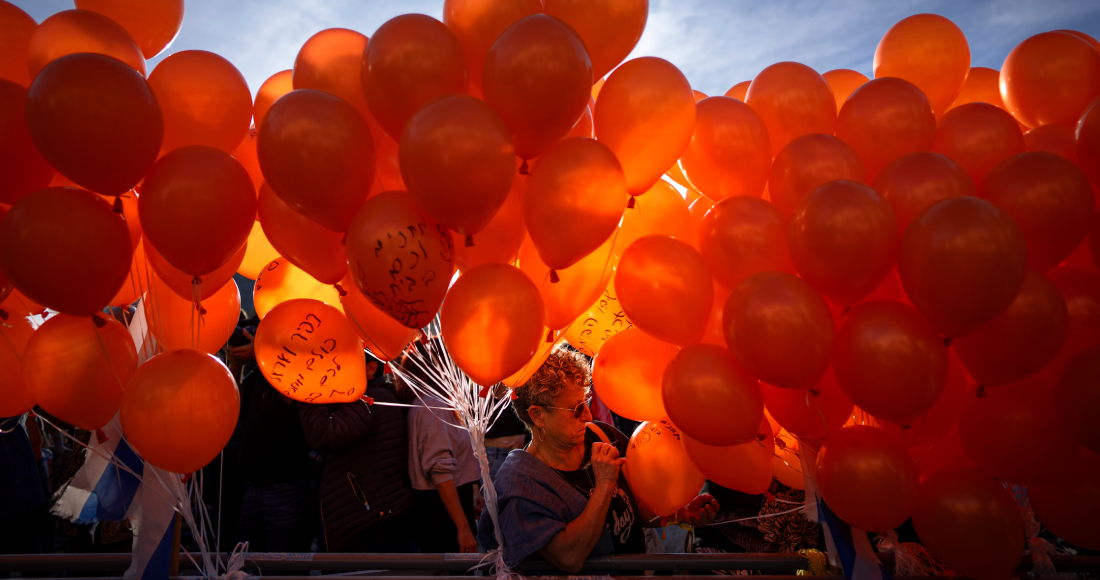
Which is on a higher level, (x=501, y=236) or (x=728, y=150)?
(x=728, y=150)

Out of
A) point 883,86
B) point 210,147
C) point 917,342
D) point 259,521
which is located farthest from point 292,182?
point 259,521

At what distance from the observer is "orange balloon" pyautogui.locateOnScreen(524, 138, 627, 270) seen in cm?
143

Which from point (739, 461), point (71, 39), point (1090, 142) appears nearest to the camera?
point (71, 39)

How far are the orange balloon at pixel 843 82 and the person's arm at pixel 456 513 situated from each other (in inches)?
96.7

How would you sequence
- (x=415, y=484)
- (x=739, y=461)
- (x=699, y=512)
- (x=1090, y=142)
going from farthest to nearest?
1. (x=415, y=484)
2. (x=699, y=512)
3. (x=739, y=461)
4. (x=1090, y=142)

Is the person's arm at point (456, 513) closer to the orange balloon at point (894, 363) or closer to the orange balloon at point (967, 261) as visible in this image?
the orange balloon at point (894, 363)

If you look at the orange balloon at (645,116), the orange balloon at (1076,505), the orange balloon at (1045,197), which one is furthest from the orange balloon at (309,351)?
the orange balloon at (1076,505)

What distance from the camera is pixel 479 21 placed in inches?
61.3

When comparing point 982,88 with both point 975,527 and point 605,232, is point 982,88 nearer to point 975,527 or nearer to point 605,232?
point 975,527

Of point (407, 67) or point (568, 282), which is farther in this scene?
point (568, 282)

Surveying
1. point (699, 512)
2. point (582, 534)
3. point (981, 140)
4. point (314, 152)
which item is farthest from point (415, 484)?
point (981, 140)

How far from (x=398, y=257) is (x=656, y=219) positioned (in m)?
0.87

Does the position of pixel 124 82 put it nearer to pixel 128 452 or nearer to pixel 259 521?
pixel 128 452

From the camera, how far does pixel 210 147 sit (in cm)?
154
